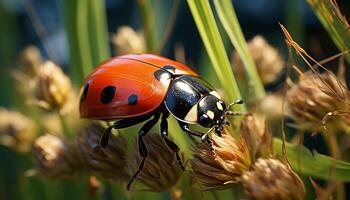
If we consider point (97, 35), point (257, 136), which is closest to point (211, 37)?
point (257, 136)

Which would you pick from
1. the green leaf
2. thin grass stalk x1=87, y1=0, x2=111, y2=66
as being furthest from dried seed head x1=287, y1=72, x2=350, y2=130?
thin grass stalk x1=87, y1=0, x2=111, y2=66

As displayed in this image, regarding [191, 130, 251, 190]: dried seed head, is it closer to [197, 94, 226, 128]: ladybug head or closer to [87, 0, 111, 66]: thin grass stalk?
[197, 94, 226, 128]: ladybug head

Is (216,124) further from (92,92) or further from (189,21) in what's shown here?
(189,21)

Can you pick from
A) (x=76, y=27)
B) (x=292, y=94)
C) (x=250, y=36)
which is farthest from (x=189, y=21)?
(x=292, y=94)

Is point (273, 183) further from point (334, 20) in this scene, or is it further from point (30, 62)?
point (30, 62)

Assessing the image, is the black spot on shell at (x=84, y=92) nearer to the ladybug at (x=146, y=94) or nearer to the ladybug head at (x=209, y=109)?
the ladybug at (x=146, y=94)

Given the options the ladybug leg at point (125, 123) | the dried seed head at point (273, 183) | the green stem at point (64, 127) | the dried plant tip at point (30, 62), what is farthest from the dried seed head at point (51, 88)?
the dried seed head at point (273, 183)
